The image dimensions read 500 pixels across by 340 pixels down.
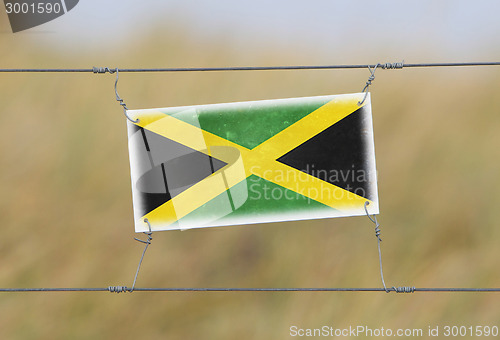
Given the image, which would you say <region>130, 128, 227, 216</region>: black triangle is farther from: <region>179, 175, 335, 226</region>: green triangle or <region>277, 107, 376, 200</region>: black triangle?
<region>277, 107, 376, 200</region>: black triangle

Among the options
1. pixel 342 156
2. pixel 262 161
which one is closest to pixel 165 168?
pixel 262 161

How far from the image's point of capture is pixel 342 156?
1516 millimetres

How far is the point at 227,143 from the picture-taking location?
1.52m

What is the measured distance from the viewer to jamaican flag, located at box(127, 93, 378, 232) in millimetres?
1505

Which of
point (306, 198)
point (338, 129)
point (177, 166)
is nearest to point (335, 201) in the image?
point (306, 198)

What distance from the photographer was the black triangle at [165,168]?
1.52 m

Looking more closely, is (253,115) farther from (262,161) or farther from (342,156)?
(342,156)

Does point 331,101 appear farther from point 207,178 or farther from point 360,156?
point 207,178

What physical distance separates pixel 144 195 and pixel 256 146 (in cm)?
30

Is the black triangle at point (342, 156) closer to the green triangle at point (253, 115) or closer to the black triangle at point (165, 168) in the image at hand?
the green triangle at point (253, 115)

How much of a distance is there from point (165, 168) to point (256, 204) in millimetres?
245

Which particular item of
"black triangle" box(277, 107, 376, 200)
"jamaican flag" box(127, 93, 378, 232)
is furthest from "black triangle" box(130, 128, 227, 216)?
"black triangle" box(277, 107, 376, 200)

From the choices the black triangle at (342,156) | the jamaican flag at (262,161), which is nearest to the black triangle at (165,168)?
the jamaican flag at (262,161)

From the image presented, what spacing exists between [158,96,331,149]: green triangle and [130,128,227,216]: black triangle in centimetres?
8
